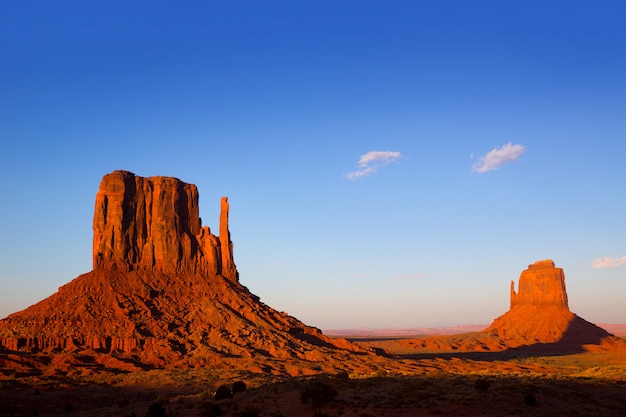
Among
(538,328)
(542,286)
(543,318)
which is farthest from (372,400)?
(542,286)

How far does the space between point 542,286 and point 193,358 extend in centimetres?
12951

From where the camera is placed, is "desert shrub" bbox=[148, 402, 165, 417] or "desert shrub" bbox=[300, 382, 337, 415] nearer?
"desert shrub" bbox=[300, 382, 337, 415]

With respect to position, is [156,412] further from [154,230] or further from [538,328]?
[538,328]

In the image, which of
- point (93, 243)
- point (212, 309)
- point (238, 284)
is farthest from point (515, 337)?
point (93, 243)

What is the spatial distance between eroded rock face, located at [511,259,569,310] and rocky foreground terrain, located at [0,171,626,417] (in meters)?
39.1

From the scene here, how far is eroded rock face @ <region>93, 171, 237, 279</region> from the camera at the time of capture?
93688 mm

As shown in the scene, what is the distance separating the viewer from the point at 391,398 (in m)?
33.8


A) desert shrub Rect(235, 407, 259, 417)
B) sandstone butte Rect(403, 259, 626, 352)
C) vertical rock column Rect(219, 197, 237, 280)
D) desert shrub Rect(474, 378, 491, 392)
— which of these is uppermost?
vertical rock column Rect(219, 197, 237, 280)

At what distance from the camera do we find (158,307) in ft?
284

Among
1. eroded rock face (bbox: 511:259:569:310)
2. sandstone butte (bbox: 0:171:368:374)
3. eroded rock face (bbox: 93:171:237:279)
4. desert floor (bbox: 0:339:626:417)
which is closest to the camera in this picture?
desert floor (bbox: 0:339:626:417)

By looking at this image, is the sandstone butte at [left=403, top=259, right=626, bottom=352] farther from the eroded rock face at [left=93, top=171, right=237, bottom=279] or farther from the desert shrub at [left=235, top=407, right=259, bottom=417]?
the desert shrub at [left=235, top=407, right=259, bottom=417]

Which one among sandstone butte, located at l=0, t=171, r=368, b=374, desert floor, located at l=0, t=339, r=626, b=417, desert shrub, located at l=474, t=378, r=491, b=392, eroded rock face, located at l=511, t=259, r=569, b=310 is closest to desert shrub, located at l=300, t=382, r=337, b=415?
desert floor, located at l=0, t=339, r=626, b=417

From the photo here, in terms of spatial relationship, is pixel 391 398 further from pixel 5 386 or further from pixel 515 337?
pixel 515 337

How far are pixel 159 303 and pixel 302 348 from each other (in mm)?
23127
